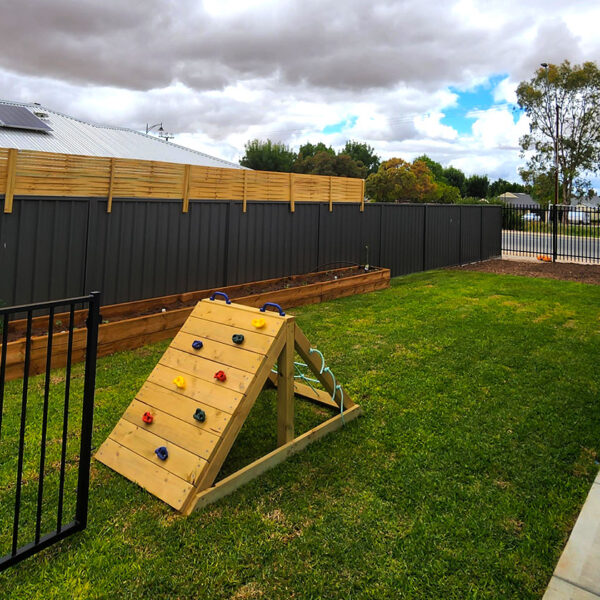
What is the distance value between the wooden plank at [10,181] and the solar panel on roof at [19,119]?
11.3m

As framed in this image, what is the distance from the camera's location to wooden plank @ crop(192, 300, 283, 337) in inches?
109

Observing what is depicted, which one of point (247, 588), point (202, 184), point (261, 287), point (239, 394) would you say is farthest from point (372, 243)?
point (247, 588)

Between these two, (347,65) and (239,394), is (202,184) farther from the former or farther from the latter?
(347,65)

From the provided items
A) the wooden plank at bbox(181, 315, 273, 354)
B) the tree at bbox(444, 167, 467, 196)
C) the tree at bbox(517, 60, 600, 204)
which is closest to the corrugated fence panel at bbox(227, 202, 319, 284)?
the wooden plank at bbox(181, 315, 273, 354)

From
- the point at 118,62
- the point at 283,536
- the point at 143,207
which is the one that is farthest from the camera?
the point at 118,62

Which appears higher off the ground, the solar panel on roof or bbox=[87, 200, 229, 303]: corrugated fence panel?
the solar panel on roof

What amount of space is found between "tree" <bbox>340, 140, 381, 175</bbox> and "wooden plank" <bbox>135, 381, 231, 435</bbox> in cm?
6963

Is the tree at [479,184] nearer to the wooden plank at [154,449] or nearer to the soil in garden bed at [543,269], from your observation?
the soil in garden bed at [543,269]

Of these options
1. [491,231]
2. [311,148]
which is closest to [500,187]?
[311,148]

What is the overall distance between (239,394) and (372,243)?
8036mm

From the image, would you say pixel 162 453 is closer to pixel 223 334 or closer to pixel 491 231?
pixel 223 334

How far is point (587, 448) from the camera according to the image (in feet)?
9.92

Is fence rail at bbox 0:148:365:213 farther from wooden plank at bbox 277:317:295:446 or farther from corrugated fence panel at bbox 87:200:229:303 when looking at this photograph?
wooden plank at bbox 277:317:295:446

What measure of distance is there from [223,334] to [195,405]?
1.74 feet
